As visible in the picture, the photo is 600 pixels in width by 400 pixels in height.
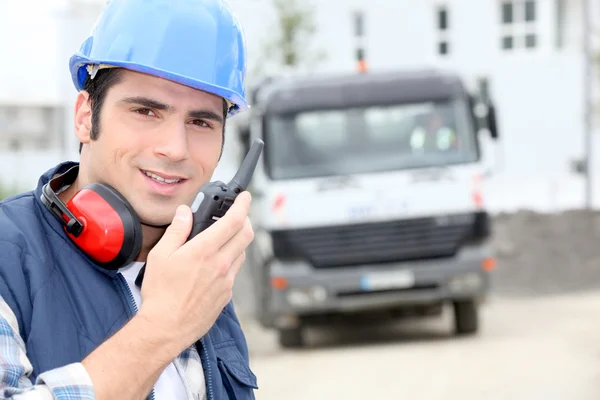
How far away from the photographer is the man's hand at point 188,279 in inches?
68.5

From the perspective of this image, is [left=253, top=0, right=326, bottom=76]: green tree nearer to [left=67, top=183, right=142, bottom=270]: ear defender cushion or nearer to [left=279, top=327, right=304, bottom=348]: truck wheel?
[left=279, top=327, right=304, bottom=348]: truck wheel

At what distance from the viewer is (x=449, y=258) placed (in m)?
12.6

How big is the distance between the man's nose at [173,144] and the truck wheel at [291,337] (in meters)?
11.3

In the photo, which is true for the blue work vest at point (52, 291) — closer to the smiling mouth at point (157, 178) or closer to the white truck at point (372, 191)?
the smiling mouth at point (157, 178)

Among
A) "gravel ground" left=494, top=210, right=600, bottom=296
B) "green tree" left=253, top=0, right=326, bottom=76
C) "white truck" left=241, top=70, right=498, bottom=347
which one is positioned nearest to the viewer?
"white truck" left=241, top=70, right=498, bottom=347

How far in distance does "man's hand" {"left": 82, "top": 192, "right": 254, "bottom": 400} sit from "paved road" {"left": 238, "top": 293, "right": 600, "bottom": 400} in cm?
778

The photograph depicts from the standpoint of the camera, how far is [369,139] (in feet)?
41.1

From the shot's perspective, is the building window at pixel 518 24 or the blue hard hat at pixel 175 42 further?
the building window at pixel 518 24

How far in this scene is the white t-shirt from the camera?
1987 mm

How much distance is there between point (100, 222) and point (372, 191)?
10.4 meters

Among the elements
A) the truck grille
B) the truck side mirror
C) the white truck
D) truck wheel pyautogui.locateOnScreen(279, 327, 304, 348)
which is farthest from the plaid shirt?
truck wheel pyautogui.locateOnScreen(279, 327, 304, 348)

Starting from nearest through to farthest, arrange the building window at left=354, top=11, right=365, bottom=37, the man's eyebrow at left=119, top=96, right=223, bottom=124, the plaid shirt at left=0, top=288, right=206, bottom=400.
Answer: the plaid shirt at left=0, top=288, right=206, bottom=400 → the man's eyebrow at left=119, top=96, right=223, bottom=124 → the building window at left=354, top=11, right=365, bottom=37

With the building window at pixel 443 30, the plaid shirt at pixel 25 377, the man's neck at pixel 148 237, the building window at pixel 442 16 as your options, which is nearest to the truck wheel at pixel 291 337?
the man's neck at pixel 148 237

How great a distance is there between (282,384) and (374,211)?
267cm
